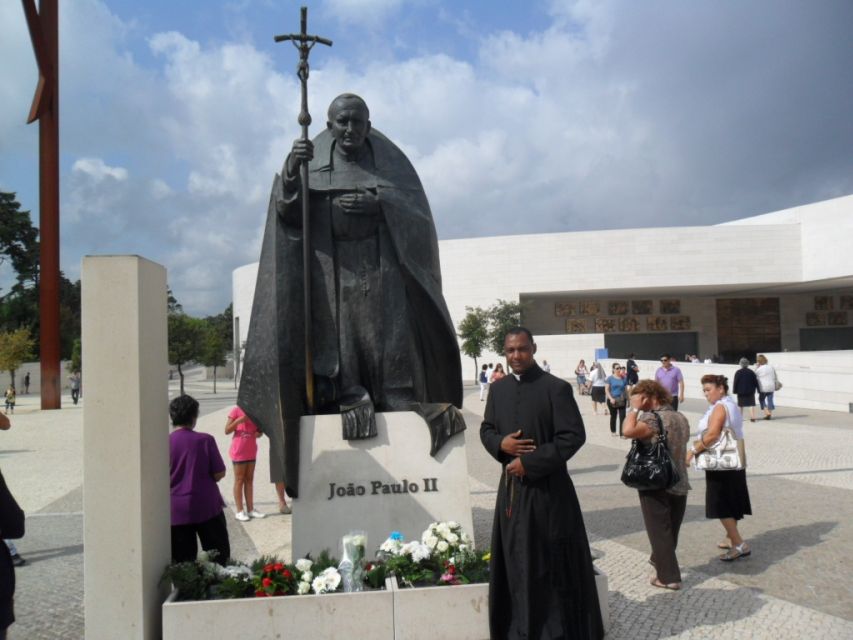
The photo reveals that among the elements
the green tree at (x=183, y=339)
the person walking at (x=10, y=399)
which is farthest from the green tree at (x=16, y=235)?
the person walking at (x=10, y=399)

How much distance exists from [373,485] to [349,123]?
271 cm

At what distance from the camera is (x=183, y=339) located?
3881 cm

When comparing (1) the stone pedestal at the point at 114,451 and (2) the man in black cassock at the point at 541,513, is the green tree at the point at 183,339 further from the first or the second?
(2) the man in black cassock at the point at 541,513

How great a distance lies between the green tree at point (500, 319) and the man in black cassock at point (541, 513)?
35832mm

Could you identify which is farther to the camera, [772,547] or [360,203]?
[772,547]

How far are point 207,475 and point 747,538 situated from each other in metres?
4.85

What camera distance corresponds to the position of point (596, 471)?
1016 centimetres

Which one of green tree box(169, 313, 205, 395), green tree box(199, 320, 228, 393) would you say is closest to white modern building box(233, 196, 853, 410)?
green tree box(199, 320, 228, 393)

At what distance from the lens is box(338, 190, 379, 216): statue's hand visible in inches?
210

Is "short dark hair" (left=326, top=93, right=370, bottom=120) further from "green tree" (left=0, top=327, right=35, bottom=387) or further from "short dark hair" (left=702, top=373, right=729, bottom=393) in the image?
"green tree" (left=0, top=327, right=35, bottom=387)

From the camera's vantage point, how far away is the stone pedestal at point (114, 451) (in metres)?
3.71

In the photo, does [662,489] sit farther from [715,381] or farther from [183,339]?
[183,339]

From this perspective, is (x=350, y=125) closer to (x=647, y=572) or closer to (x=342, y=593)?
(x=342, y=593)

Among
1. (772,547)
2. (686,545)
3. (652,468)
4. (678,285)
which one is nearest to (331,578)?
(652,468)
